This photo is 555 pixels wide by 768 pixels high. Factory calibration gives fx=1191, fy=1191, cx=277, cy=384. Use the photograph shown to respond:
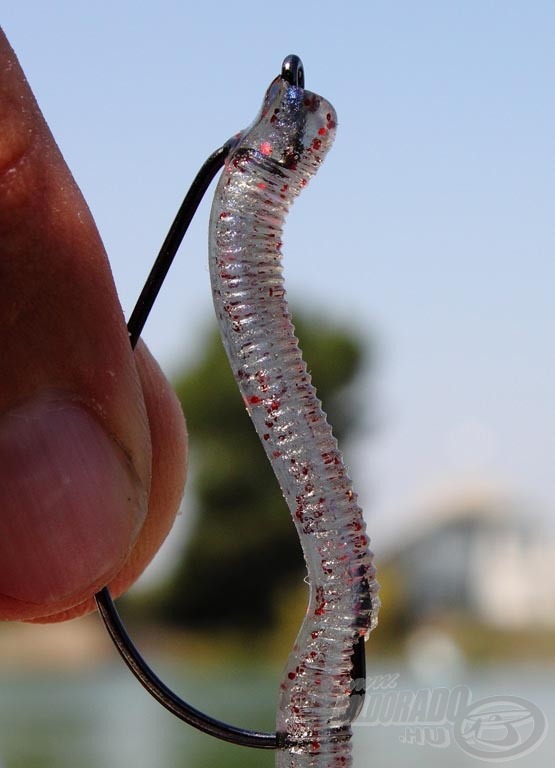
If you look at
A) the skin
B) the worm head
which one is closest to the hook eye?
the worm head

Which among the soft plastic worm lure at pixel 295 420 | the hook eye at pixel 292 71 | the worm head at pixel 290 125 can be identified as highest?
the hook eye at pixel 292 71

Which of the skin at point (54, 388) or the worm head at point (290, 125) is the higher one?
the worm head at point (290, 125)

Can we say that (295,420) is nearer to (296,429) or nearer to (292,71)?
(296,429)

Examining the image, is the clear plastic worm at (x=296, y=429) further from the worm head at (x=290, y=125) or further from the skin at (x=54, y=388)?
the skin at (x=54, y=388)

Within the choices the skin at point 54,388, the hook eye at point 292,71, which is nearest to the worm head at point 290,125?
the hook eye at point 292,71

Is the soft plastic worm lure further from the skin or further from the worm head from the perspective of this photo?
the skin

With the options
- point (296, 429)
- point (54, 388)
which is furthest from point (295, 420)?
point (54, 388)

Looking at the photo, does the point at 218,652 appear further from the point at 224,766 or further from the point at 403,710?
the point at 403,710
